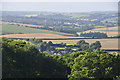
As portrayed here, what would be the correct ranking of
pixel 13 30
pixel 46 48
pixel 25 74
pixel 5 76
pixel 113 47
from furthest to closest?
1. pixel 13 30
2. pixel 46 48
3. pixel 113 47
4. pixel 25 74
5. pixel 5 76

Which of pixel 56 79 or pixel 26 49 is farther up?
pixel 26 49

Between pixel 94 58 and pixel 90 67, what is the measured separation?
158cm

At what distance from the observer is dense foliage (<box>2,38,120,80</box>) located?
29.8 meters

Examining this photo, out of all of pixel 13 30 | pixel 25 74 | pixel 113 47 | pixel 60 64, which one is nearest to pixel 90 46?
pixel 113 47

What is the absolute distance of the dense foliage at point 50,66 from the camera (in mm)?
29828

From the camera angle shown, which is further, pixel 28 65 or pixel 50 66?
pixel 50 66

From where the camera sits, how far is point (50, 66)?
1396 inches

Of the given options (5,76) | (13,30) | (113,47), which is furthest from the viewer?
(13,30)

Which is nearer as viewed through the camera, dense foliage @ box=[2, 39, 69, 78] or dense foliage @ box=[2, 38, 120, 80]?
dense foliage @ box=[2, 39, 69, 78]

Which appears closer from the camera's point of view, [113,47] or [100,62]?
[100,62]

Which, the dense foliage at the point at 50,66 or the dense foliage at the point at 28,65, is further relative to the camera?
the dense foliage at the point at 50,66

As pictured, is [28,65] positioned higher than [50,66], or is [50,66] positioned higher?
[28,65]

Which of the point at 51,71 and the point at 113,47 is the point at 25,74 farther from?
the point at 113,47

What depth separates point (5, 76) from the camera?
88.6ft
